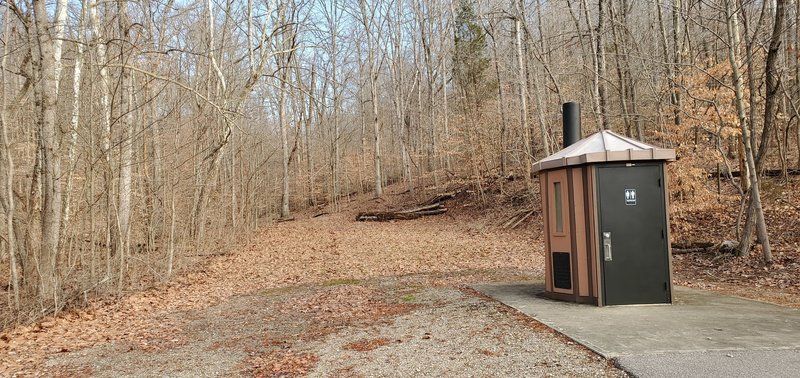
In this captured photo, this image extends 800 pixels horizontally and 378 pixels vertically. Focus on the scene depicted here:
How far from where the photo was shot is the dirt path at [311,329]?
15.5ft

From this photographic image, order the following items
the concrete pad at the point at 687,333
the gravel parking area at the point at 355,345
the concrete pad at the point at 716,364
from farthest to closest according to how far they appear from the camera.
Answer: the gravel parking area at the point at 355,345 → the concrete pad at the point at 687,333 → the concrete pad at the point at 716,364

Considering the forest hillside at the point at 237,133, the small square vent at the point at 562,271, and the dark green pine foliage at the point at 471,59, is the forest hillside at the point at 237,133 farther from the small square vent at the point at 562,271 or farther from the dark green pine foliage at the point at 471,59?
the small square vent at the point at 562,271

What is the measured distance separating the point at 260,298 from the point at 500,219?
1220cm

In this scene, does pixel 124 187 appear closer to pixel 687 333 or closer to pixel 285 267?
pixel 285 267

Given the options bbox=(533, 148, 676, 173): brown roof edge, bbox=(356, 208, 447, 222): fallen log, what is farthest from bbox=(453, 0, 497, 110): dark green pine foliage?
bbox=(533, 148, 676, 173): brown roof edge

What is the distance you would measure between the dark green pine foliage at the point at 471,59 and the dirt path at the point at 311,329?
1242 centimetres

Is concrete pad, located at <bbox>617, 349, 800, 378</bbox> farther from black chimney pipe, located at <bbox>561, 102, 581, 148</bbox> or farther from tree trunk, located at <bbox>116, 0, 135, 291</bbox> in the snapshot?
tree trunk, located at <bbox>116, 0, 135, 291</bbox>

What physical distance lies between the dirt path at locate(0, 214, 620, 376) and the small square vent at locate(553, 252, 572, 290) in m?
0.95

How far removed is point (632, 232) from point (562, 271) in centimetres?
107

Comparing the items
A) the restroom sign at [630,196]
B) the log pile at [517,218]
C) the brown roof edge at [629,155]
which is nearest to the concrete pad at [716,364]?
the restroom sign at [630,196]

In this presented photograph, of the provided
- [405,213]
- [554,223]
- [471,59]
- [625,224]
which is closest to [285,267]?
[554,223]

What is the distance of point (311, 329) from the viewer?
21.0 feet

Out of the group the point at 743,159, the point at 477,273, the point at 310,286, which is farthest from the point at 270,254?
the point at 743,159

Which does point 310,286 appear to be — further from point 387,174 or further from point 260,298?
point 387,174
